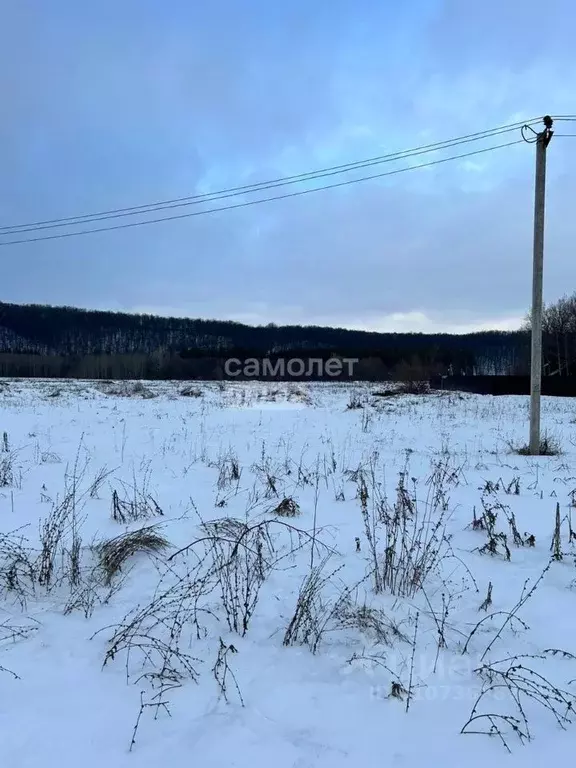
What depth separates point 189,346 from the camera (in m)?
96.9

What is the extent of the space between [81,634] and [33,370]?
7049 cm

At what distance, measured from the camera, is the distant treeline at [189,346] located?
61938mm

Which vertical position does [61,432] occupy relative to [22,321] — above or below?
below

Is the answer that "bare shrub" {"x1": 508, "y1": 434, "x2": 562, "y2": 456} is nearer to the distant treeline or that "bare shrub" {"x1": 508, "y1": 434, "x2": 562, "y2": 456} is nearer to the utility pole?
the utility pole

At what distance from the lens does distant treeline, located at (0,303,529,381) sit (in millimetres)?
61938

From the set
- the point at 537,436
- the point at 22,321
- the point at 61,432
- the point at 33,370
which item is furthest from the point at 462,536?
the point at 22,321

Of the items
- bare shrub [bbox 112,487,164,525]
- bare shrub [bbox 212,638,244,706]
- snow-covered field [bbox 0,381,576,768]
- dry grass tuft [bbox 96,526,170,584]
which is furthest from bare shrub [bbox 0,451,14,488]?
bare shrub [bbox 212,638,244,706]

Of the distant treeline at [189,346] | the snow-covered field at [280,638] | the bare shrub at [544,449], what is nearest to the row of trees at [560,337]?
the distant treeline at [189,346]

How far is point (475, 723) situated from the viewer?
1.89 m

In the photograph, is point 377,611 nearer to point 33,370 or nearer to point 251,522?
point 251,522

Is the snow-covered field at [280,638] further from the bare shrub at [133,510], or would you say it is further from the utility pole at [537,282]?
the utility pole at [537,282]

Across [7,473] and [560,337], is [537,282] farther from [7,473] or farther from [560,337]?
[560,337]

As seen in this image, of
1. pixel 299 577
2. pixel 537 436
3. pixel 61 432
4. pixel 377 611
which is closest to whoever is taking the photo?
pixel 377 611

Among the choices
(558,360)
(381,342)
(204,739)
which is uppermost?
(381,342)
